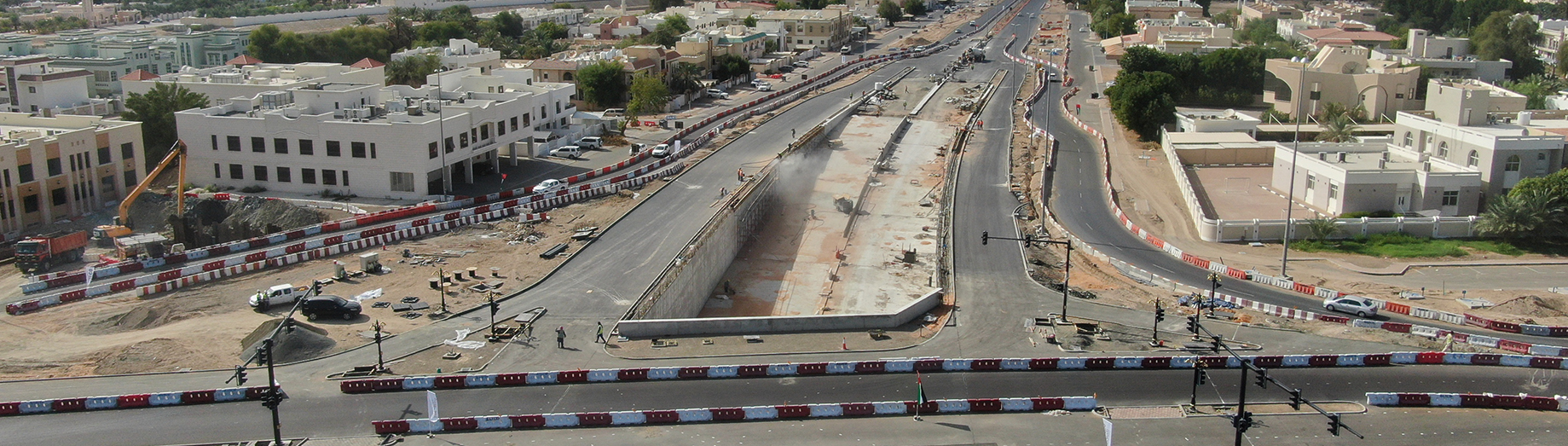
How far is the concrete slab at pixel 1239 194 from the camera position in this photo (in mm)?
63562

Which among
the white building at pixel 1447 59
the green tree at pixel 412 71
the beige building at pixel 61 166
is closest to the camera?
the beige building at pixel 61 166

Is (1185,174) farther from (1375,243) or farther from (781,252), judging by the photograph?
(781,252)

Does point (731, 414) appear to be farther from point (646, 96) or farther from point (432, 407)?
point (646, 96)

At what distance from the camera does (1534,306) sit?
46.5 metres

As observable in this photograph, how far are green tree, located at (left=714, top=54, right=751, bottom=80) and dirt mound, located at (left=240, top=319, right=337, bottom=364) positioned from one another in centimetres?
8289

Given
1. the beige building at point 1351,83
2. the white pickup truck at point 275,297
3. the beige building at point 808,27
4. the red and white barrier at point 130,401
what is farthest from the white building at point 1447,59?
the red and white barrier at point 130,401

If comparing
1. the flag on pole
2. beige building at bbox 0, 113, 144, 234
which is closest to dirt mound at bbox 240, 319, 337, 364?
the flag on pole

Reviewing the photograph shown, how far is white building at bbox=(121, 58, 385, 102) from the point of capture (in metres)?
78.5

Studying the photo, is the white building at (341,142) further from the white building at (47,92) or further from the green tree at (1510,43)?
the green tree at (1510,43)

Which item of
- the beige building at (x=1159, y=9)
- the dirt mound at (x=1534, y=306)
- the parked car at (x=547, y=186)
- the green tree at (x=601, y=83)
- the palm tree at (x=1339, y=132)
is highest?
the beige building at (x=1159, y=9)

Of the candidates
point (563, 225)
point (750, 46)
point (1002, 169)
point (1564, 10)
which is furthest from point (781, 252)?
point (1564, 10)

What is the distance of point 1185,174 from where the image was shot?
229 feet

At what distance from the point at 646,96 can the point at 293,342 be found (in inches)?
2279

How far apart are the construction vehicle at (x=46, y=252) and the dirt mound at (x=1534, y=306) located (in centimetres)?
6192
